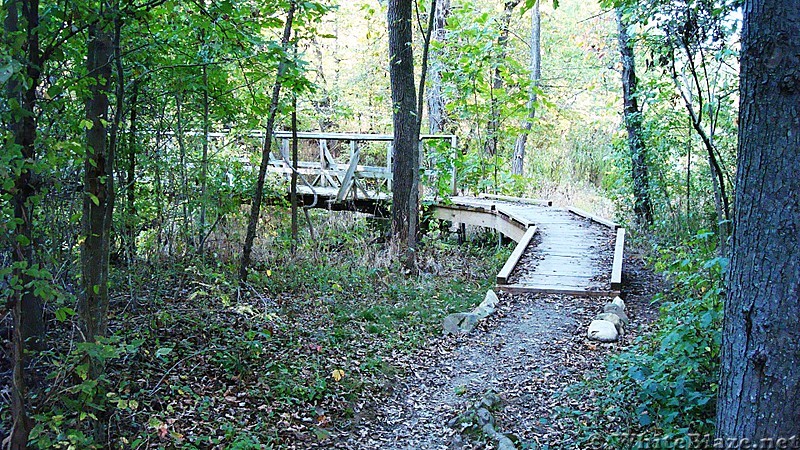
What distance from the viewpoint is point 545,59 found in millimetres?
21484

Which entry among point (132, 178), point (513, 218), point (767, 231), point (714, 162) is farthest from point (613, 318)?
point (132, 178)

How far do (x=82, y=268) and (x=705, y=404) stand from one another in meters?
3.56

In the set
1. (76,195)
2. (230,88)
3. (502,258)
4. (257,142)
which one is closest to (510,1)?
(502,258)

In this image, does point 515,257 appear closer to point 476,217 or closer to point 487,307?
point 487,307

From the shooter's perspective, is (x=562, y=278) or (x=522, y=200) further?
(x=522, y=200)

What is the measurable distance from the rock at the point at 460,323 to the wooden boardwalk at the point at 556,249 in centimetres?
111

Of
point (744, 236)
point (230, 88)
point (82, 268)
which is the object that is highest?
point (230, 88)

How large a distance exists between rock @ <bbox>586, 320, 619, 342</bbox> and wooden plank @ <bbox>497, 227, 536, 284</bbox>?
171cm

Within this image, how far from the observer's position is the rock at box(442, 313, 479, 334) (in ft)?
20.7

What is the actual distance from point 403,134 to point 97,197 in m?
6.49

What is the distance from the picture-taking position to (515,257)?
8.25 metres

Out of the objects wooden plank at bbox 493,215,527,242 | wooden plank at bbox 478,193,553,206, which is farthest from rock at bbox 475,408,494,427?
wooden plank at bbox 478,193,553,206

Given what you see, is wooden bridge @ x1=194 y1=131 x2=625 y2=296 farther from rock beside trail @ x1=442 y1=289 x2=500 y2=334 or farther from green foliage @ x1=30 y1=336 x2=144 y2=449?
green foliage @ x1=30 y1=336 x2=144 y2=449

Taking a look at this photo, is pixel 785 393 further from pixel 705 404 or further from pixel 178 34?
pixel 178 34
